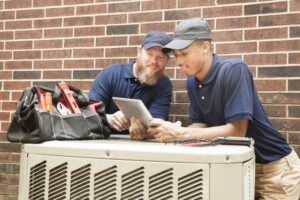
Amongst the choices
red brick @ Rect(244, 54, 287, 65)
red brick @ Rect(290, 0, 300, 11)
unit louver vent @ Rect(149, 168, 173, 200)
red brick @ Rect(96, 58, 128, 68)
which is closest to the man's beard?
red brick @ Rect(96, 58, 128, 68)

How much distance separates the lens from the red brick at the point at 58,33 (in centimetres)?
310

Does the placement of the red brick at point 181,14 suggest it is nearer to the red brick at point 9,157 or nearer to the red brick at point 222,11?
the red brick at point 222,11

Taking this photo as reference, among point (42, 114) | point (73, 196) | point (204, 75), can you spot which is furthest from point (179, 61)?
point (73, 196)

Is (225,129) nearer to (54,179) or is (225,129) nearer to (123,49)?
(54,179)

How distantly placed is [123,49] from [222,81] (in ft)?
3.58

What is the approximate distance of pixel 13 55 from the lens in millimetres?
3254

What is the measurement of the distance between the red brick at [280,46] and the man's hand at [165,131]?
93cm

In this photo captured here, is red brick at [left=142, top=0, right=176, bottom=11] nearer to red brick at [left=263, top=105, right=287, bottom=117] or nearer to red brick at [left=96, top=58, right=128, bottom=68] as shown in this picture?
red brick at [left=96, top=58, right=128, bottom=68]

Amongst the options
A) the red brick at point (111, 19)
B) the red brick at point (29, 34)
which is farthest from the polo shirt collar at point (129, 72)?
the red brick at point (29, 34)

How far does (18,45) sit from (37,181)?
1.80m

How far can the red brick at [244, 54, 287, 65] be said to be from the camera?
2.51 meters

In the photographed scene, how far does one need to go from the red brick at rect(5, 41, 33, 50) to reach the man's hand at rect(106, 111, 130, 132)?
4.19ft

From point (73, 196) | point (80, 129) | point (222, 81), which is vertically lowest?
point (73, 196)

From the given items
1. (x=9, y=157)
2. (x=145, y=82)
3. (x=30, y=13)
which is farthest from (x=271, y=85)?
(x=9, y=157)
